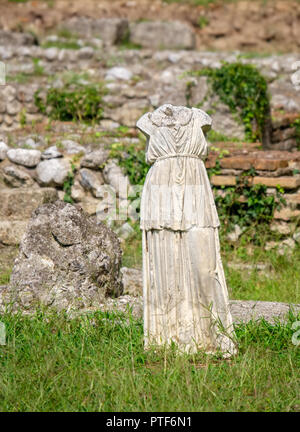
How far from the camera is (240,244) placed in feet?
23.1

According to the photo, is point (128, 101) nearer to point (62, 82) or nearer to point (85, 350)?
point (62, 82)

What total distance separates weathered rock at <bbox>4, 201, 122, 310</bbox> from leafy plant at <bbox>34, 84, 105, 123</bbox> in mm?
4023

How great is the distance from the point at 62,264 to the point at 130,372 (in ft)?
5.32

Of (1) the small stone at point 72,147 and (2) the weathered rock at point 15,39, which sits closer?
(1) the small stone at point 72,147

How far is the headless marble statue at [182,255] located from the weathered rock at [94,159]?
143 inches

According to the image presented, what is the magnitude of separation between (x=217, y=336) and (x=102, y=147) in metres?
4.46

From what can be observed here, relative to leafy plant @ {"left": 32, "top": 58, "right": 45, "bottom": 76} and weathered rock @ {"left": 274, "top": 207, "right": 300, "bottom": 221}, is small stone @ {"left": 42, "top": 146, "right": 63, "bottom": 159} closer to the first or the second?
weathered rock @ {"left": 274, "top": 207, "right": 300, "bottom": 221}

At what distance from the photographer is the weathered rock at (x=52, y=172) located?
749 cm

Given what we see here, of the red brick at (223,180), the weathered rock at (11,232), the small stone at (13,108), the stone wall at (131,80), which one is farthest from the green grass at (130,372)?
the small stone at (13,108)

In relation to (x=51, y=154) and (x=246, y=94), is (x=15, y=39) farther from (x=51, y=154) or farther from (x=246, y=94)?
(x=246, y=94)

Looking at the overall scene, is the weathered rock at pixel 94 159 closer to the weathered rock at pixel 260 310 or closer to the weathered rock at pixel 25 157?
the weathered rock at pixel 25 157

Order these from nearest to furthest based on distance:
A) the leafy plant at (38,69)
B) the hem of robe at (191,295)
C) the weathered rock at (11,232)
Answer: the hem of robe at (191,295) < the weathered rock at (11,232) < the leafy plant at (38,69)

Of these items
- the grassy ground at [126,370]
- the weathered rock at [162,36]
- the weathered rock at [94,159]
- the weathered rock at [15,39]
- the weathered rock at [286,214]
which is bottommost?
the grassy ground at [126,370]

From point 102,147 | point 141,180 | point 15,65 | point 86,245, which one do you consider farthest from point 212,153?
point 15,65
